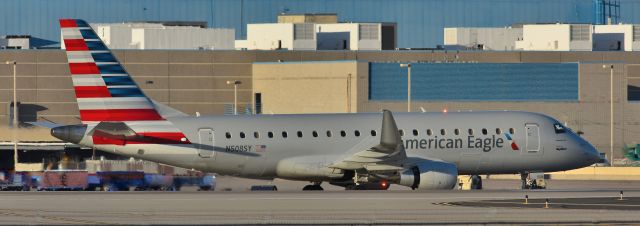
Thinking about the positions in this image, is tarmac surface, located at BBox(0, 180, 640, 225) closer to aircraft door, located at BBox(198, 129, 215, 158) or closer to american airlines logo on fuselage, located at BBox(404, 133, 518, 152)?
aircraft door, located at BBox(198, 129, 215, 158)

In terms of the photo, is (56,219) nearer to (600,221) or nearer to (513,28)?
(600,221)

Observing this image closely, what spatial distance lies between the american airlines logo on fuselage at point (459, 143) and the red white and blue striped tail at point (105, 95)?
31.8 ft

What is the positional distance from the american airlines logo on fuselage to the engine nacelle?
126 centimetres

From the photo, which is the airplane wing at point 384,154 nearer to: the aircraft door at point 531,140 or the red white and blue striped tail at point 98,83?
the aircraft door at point 531,140

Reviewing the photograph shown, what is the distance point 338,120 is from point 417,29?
84.2 metres

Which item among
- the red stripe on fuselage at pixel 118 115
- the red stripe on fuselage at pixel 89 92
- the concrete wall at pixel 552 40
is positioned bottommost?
the red stripe on fuselage at pixel 118 115

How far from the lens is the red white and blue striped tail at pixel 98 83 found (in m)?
63.4

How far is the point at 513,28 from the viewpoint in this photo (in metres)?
142

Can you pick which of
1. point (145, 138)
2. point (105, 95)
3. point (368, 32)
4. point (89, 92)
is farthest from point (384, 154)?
point (368, 32)

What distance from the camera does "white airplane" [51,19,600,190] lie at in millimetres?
63500

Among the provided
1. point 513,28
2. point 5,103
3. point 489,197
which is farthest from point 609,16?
point 489,197

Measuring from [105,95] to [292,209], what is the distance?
48.0 feet

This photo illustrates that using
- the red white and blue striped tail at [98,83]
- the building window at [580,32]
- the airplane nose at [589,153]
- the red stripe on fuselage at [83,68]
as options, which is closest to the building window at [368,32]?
the building window at [580,32]

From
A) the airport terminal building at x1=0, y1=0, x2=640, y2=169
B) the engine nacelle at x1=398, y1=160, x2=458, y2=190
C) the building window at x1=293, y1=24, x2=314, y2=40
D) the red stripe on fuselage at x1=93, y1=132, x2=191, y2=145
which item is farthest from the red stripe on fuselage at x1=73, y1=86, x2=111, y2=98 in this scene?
the building window at x1=293, y1=24, x2=314, y2=40
